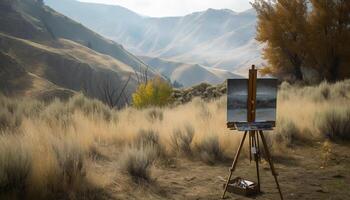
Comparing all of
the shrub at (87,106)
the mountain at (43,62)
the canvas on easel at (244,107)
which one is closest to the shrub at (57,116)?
the shrub at (87,106)

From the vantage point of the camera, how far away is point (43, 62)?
93562mm

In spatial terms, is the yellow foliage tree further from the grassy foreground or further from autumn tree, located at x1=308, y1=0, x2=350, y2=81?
the grassy foreground

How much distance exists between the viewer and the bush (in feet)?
33.9

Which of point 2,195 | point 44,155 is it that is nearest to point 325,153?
point 44,155

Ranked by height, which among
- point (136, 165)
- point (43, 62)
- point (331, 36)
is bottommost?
point (136, 165)

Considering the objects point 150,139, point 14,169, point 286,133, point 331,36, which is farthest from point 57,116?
point 331,36

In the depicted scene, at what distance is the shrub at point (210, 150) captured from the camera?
821 cm

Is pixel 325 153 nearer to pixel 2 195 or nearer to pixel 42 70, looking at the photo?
pixel 2 195

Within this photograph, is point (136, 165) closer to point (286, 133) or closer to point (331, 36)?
point (286, 133)

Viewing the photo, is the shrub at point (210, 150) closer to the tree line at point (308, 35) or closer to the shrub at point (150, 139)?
the shrub at point (150, 139)

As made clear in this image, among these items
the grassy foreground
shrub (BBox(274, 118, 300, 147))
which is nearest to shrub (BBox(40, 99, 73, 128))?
the grassy foreground

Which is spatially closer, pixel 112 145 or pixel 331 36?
pixel 112 145

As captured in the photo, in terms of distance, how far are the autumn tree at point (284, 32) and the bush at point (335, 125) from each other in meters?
15.7

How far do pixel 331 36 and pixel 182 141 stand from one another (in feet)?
63.5
